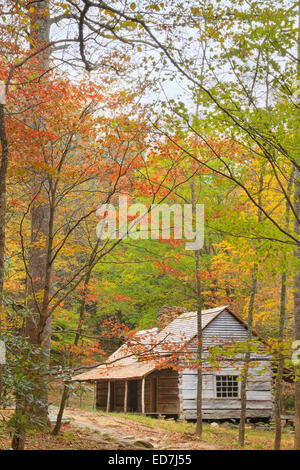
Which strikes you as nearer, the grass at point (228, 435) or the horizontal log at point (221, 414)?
the grass at point (228, 435)

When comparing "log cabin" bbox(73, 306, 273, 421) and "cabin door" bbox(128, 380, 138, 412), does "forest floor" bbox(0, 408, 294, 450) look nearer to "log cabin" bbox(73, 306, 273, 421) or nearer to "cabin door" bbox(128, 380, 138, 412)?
"log cabin" bbox(73, 306, 273, 421)

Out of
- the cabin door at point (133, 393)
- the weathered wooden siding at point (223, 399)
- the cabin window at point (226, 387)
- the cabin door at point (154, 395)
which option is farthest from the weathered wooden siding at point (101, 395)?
the cabin window at point (226, 387)

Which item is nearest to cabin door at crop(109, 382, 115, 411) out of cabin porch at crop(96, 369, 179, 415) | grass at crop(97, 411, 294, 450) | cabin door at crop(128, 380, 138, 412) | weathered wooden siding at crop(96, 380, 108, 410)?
cabin porch at crop(96, 369, 179, 415)

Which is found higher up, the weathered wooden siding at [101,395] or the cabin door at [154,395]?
the cabin door at [154,395]

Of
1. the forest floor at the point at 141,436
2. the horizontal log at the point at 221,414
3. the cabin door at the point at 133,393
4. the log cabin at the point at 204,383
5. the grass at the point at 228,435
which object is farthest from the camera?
the cabin door at the point at 133,393

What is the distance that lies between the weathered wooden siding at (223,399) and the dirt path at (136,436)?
421 cm

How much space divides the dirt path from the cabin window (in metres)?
5.67

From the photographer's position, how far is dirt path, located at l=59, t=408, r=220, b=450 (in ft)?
39.7

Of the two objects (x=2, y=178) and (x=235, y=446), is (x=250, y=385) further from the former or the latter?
(x=2, y=178)

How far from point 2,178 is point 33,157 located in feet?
7.92

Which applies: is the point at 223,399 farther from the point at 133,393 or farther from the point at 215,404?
the point at 133,393

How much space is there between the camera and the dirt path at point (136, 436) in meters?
12.1

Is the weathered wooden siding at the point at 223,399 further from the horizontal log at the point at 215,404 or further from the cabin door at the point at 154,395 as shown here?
the cabin door at the point at 154,395
